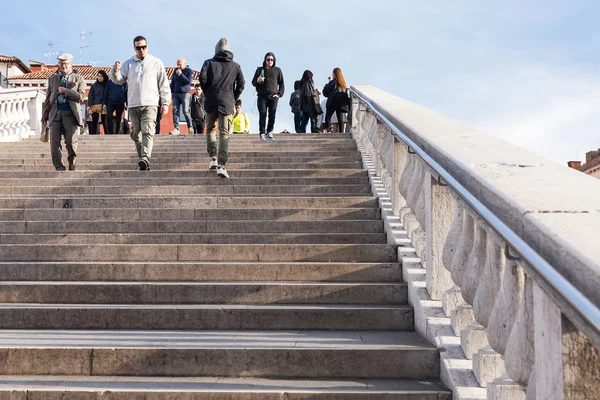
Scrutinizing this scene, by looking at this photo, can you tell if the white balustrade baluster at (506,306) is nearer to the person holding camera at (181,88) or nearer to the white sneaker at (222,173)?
the white sneaker at (222,173)

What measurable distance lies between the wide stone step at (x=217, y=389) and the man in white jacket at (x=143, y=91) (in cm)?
552

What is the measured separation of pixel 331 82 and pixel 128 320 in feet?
34.8

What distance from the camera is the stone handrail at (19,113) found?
41.7 feet

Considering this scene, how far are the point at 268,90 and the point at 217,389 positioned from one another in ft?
28.8

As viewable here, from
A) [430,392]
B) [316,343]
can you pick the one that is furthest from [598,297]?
[316,343]

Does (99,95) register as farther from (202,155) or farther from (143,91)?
(143,91)

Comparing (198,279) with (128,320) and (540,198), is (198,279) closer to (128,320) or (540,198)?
(128,320)

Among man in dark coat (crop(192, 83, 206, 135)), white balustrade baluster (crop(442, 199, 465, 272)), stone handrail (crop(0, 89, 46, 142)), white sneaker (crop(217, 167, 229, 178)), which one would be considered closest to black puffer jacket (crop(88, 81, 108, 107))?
stone handrail (crop(0, 89, 46, 142))

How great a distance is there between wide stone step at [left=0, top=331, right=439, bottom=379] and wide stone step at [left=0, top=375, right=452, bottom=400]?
2.4 inches

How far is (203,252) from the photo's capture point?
5.64 meters

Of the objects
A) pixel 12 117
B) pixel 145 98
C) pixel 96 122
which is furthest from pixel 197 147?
pixel 96 122

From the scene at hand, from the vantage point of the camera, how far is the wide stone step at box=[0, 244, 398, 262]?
546 centimetres

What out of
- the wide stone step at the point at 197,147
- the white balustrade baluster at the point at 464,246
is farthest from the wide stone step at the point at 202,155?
the white balustrade baluster at the point at 464,246

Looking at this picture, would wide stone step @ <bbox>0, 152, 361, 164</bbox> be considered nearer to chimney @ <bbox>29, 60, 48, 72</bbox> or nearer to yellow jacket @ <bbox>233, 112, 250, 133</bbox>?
yellow jacket @ <bbox>233, 112, 250, 133</bbox>
